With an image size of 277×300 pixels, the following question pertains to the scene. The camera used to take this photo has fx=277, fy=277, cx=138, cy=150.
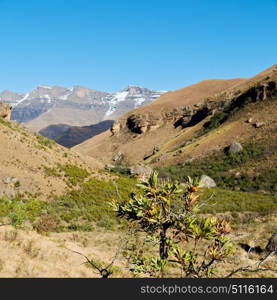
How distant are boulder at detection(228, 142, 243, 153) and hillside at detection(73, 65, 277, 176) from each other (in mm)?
2406

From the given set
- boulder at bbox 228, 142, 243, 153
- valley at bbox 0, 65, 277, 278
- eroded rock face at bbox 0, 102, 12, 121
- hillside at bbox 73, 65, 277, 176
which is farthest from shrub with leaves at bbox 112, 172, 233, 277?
eroded rock face at bbox 0, 102, 12, 121

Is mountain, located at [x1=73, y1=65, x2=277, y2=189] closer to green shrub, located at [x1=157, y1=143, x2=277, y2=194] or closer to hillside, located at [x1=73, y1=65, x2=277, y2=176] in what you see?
hillside, located at [x1=73, y1=65, x2=277, y2=176]

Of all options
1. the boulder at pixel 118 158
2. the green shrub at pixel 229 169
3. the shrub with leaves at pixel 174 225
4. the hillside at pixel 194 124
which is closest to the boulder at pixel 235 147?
the green shrub at pixel 229 169

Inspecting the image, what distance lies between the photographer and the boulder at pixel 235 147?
47.2m

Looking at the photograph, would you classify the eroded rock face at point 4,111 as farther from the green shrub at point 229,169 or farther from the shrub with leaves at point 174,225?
the shrub with leaves at point 174,225

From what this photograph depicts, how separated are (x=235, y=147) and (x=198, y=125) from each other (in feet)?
94.9

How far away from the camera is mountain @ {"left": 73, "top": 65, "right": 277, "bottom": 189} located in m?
52.3

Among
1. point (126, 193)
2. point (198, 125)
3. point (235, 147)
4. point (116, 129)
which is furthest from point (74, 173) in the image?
point (116, 129)

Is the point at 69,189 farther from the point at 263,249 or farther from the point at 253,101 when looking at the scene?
the point at 253,101

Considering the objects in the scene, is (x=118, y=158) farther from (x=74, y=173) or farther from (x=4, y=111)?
(x=74, y=173)

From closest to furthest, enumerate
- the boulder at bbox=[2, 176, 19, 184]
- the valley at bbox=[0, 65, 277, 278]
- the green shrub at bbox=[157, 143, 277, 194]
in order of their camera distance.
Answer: the valley at bbox=[0, 65, 277, 278], the boulder at bbox=[2, 176, 19, 184], the green shrub at bbox=[157, 143, 277, 194]

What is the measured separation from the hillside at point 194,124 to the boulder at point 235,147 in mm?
2406

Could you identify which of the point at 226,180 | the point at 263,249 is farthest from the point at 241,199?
the point at 263,249
